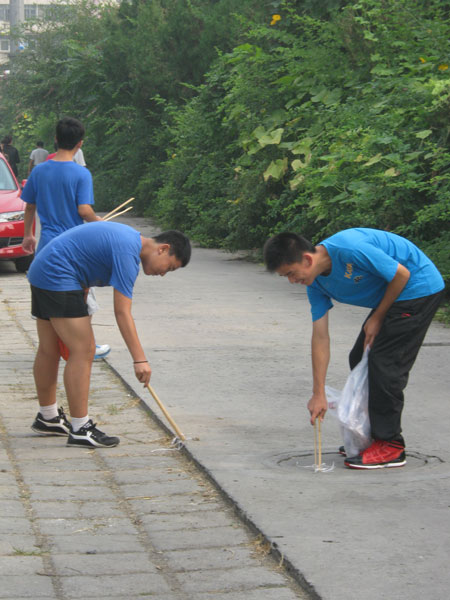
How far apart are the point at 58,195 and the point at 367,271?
3.08 metres

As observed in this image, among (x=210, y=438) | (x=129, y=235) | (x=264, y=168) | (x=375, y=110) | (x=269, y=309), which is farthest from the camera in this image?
(x=264, y=168)

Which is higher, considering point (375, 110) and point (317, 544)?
point (375, 110)

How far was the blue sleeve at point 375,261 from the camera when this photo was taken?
5.10m

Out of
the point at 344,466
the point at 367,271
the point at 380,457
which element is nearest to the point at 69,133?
the point at 367,271

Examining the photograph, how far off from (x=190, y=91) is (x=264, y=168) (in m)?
9.35

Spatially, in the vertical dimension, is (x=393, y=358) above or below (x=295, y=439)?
above

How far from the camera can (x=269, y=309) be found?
35.4 feet

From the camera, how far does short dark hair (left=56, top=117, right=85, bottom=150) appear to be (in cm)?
741

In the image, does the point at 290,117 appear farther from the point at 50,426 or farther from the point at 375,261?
the point at 375,261

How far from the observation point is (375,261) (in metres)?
5.10

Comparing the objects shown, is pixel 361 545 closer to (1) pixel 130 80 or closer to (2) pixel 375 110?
(2) pixel 375 110

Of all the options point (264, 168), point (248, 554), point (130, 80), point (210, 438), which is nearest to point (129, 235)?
point (210, 438)

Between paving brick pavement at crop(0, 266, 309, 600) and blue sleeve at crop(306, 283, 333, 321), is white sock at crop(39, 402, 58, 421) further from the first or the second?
blue sleeve at crop(306, 283, 333, 321)

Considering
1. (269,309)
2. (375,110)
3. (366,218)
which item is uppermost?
(375,110)
